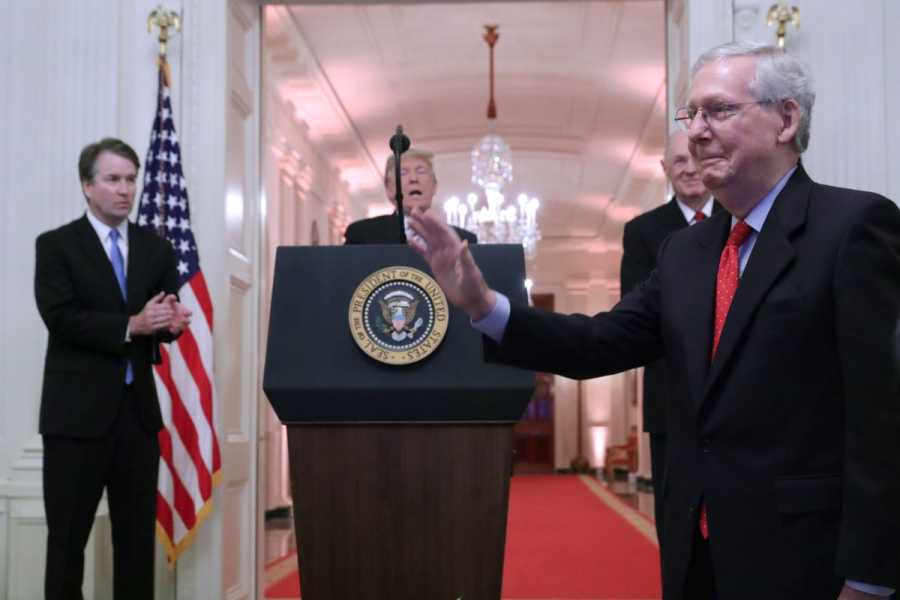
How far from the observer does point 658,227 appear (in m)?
3.69

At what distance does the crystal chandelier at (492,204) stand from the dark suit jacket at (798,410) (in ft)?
27.0

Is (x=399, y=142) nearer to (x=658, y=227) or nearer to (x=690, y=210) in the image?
(x=658, y=227)

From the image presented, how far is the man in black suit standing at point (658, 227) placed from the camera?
354cm

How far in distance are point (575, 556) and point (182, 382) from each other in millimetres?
3743

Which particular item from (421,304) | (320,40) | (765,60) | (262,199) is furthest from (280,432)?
(765,60)

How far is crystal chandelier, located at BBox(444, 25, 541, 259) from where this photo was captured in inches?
432

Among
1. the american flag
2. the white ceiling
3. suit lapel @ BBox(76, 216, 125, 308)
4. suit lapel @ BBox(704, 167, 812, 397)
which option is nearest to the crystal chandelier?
the white ceiling

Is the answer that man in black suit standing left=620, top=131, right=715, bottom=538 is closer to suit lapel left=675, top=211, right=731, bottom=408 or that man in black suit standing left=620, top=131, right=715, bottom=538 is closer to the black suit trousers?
suit lapel left=675, top=211, right=731, bottom=408

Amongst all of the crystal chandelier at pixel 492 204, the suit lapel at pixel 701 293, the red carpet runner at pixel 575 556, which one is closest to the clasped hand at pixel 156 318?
the suit lapel at pixel 701 293

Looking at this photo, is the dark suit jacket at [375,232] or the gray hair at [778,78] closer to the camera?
the gray hair at [778,78]

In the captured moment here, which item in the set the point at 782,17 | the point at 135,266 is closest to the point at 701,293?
the point at 135,266

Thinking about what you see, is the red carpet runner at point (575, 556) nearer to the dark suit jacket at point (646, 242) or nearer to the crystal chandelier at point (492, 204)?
the dark suit jacket at point (646, 242)

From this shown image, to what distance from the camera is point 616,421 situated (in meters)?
20.0

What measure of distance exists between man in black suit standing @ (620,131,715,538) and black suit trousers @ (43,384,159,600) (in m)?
1.67
